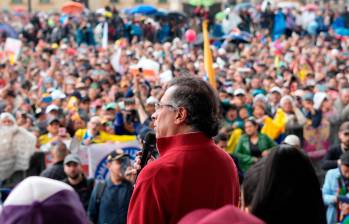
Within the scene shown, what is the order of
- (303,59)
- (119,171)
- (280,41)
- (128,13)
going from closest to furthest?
(119,171) → (303,59) → (280,41) → (128,13)

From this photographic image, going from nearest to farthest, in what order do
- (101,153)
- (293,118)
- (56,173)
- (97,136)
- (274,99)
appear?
(56,173) → (101,153) → (97,136) → (293,118) → (274,99)

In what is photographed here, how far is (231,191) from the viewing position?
3.82m

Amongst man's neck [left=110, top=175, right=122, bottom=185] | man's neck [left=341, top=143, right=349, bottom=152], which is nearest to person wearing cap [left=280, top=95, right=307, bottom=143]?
man's neck [left=341, top=143, right=349, bottom=152]

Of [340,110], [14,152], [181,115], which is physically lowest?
[340,110]

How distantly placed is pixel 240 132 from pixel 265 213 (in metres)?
7.15

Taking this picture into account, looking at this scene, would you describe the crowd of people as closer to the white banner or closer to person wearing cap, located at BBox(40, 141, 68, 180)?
person wearing cap, located at BBox(40, 141, 68, 180)

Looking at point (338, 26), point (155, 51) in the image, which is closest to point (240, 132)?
point (155, 51)

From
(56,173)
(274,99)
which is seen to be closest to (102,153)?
(56,173)

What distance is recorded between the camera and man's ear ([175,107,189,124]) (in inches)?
148

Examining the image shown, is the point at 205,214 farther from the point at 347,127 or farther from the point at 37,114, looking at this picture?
the point at 37,114

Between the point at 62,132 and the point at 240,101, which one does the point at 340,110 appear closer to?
the point at 240,101

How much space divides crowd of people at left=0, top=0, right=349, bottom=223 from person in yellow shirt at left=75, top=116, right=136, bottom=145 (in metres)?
0.02

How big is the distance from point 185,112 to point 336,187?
4.06 metres

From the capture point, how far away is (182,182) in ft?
11.8
